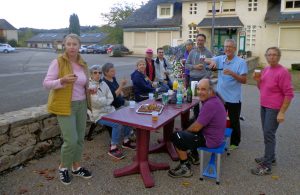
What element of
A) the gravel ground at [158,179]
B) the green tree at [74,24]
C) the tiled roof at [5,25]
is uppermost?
the tiled roof at [5,25]

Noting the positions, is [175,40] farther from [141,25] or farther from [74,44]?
[74,44]

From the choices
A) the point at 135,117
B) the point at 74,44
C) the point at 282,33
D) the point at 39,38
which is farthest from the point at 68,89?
the point at 39,38

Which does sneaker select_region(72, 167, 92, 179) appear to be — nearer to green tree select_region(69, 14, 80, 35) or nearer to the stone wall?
the stone wall

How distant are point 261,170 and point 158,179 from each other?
4.62 ft

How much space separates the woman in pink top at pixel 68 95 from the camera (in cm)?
351

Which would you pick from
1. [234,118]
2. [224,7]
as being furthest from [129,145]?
[224,7]

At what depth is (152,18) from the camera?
33.0m

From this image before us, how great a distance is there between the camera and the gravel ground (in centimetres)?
374

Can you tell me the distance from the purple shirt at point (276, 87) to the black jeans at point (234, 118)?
77 cm

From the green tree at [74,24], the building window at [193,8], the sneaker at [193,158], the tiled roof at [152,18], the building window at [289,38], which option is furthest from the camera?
the green tree at [74,24]

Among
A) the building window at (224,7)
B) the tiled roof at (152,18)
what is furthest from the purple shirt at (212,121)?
the tiled roof at (152,18)

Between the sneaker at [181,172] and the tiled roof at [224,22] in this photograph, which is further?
the tiled roof at [224,22]

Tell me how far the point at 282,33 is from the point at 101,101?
2374 centimetres

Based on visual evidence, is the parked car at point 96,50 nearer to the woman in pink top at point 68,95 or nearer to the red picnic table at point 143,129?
the red picnic table at point 143,129
